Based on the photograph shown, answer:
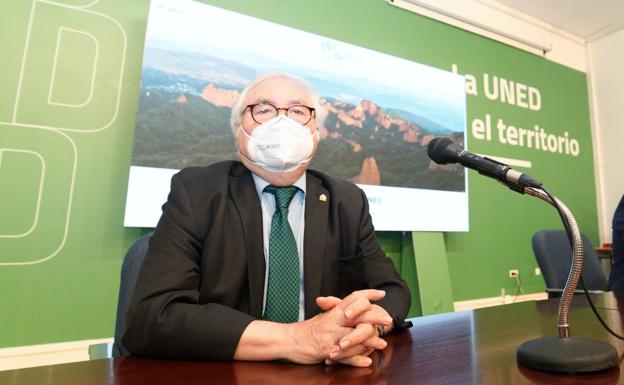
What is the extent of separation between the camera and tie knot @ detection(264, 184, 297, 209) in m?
1.04

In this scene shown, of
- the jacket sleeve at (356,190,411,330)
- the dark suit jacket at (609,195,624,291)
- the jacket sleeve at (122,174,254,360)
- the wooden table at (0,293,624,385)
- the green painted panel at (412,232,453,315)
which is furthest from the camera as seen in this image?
the green painted panel at (412,232,453,315)

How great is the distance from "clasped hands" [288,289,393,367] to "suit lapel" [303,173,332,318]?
32 centimetres

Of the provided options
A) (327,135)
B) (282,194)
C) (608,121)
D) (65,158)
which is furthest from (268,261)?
(608,121)

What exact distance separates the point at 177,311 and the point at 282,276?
0.31 metres

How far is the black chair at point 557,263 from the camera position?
1.91 metres

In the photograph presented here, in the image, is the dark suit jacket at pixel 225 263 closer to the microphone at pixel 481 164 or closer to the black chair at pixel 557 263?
the microphone at pixel 481 164

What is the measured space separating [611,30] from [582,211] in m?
2.11

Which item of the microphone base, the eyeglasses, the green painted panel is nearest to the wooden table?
the microphone base

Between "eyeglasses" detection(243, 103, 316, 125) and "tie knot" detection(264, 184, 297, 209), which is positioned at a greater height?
"eyeglasses" detection(243, 103, 316, 125)

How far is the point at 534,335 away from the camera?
2.67ft

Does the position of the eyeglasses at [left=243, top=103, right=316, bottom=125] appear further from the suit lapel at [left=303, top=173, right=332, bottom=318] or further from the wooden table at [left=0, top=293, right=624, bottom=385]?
the wooden table at [left=0, top=293, right=624, bottom=385]

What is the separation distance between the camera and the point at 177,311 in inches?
27.6

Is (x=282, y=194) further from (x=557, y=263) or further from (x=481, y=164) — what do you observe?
(x=557, y=263)

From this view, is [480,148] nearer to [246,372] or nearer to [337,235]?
[337,235]
